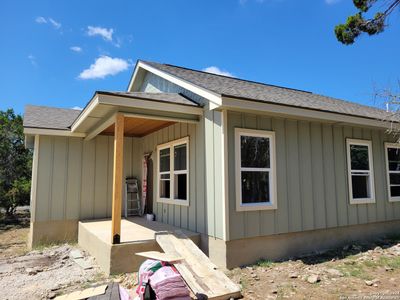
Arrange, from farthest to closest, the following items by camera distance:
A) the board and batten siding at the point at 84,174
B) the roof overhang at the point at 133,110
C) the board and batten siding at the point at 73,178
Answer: the board and batten siding at the point at 73,178, the board and batten siding at the point at 84,174, the roof overhang at the point at 133,110

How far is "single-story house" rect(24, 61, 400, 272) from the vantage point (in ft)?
16.7

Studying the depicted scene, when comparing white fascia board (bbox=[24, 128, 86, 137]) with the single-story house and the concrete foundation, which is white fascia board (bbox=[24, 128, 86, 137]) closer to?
the single-story house

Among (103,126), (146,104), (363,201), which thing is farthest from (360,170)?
(103,126)

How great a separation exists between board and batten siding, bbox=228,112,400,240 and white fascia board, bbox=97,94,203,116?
98 cm

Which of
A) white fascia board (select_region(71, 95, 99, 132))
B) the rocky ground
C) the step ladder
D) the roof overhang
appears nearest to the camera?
the rocky ground

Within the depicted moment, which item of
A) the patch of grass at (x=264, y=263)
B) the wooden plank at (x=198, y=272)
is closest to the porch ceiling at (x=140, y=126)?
the wooden plank at (x=198, y=272)

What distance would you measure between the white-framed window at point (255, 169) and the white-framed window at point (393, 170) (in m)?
4.03

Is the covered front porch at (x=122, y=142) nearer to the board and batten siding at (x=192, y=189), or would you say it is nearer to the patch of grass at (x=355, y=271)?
the board and batten siding at (x=192, y=189)

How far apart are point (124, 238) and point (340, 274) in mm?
3831

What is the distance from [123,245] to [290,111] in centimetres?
400

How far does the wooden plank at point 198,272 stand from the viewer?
3609 millimetres

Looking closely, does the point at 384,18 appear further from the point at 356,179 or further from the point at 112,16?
the point at 112,16

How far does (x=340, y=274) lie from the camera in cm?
444

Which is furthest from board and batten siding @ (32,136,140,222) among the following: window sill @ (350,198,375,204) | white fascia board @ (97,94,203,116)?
window sill @ (350,198,375,204)
